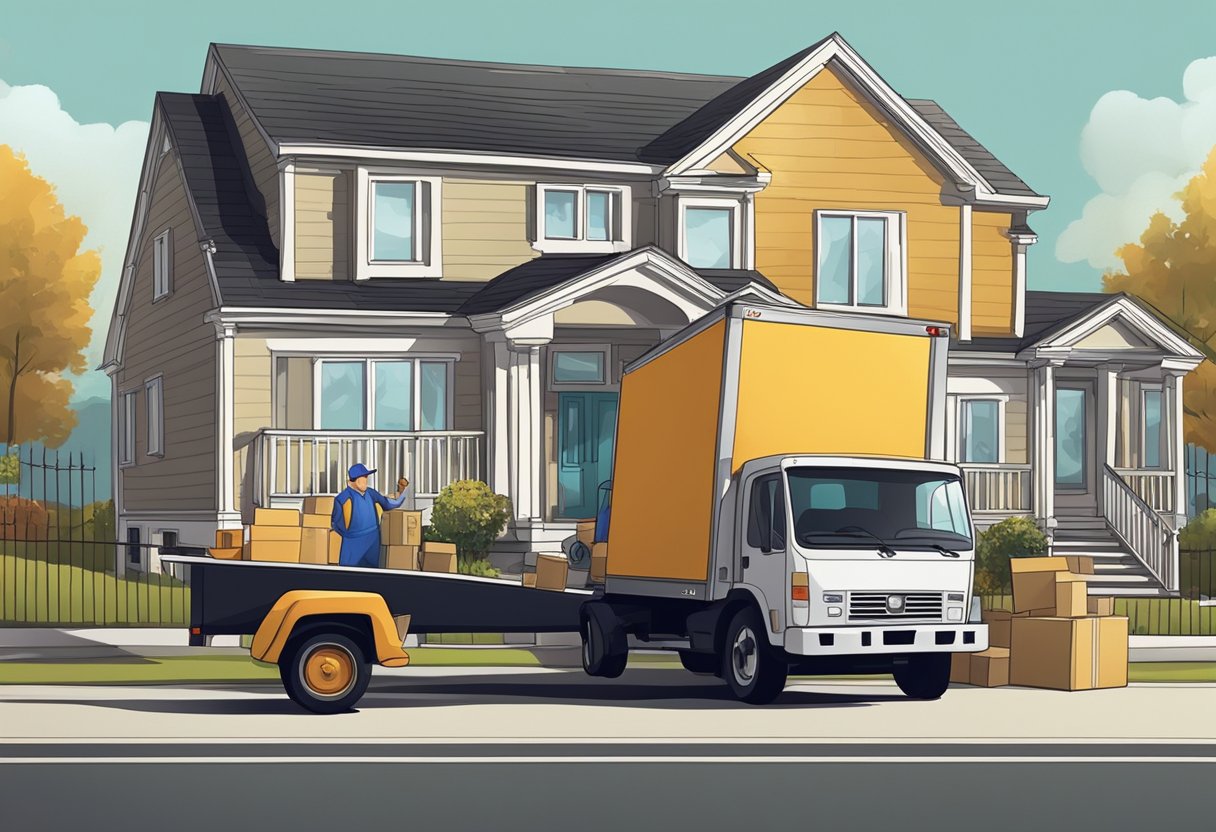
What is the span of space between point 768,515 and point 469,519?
11750 mm

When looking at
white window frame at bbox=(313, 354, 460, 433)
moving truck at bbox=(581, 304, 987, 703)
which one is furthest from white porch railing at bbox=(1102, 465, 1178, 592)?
moving truck at bbox=(581, 304, 987, 703)

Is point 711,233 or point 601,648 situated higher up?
point 711,233

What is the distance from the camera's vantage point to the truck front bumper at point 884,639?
1591 cm

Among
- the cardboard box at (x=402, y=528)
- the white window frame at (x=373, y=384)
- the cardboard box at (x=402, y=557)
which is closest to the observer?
the cardboard box at (x=402, y=557)

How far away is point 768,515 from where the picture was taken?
1647cm

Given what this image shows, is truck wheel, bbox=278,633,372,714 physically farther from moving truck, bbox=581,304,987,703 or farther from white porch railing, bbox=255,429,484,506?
white porch railing, bbox=255,429,484,506

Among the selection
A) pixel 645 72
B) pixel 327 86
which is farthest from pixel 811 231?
pixel 327 86

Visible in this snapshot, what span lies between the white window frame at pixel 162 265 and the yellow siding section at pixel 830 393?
67.9ft

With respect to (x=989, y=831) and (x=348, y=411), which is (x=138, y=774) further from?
(x=348, y=411)

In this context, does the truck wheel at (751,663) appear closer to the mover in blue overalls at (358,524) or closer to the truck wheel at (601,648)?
the truck wheel at (601,648)

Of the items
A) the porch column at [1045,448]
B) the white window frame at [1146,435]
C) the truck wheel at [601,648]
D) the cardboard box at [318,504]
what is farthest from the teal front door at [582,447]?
the truck wheel at [601,648]

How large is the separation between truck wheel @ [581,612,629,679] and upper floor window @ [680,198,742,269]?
14.7 metres

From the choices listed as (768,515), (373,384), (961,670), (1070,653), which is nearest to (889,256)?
(373,384)

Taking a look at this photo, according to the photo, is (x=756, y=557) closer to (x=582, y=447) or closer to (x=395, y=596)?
(x=395, y=596)
